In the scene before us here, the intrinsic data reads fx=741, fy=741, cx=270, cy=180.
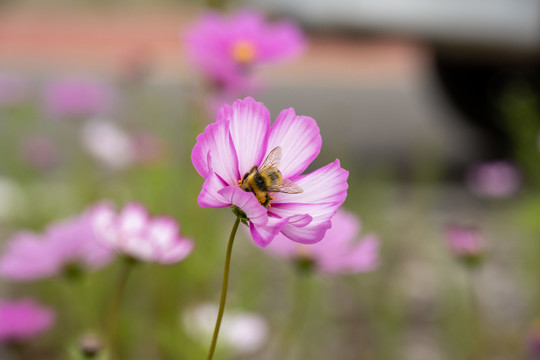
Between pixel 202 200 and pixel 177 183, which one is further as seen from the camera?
pixel 177 183

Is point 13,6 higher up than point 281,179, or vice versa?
point 13,6

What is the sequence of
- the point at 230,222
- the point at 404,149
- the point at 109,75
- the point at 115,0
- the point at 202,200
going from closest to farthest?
1. the point at 202,200
2. the point at 230,222
3. the point at 404,149
4. the point at 109,75
5. the point at 115,0

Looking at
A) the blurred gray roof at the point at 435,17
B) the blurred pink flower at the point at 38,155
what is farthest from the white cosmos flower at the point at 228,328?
the blurred gray roof at the point at 435,17

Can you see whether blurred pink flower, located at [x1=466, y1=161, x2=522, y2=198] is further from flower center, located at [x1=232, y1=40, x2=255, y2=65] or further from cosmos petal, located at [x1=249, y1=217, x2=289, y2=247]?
cosmos petal, located at [x1=249, y1=217, x2=289, y2=247]

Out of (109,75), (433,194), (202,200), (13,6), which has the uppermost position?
(13,6)

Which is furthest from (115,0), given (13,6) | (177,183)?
(177,183)

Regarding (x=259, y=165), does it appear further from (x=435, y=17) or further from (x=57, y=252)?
(x=435, y=17)

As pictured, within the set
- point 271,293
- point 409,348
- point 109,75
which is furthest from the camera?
point 109,75

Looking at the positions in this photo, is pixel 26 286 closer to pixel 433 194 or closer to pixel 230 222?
pixel 230 222
